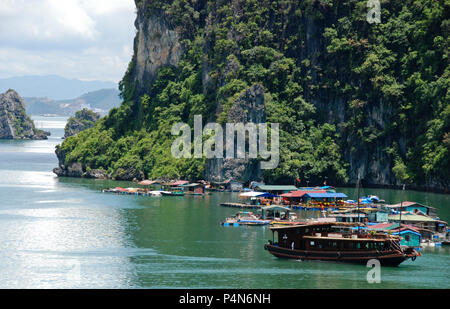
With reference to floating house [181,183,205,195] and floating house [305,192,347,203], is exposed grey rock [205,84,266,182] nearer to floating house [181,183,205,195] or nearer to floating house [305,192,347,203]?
floating house [181,183,205,195]

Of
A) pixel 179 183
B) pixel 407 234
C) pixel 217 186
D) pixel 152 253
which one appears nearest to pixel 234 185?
pixel 217 186

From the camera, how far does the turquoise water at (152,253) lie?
53.8 meters

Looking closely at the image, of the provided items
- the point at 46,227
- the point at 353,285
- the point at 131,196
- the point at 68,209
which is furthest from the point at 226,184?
the point at 353,285

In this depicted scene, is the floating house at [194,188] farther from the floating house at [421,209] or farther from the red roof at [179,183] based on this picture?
the floating house at [421,209]

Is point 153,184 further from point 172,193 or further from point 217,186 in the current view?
point 172,193

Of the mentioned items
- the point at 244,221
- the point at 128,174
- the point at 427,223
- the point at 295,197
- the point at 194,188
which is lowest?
the point at 244,221

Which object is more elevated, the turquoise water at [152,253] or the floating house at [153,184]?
the floating house at [153,184]

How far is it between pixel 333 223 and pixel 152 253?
15685 mm

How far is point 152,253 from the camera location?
210 feet

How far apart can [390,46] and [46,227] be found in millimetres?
73721

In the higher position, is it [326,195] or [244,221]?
[326,195]

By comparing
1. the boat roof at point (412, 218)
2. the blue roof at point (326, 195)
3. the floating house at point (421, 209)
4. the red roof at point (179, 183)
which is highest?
the red roof at point (179, 183)

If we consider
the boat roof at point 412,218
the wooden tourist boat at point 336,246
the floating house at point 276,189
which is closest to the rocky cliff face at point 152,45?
the floating house at point 276,189
